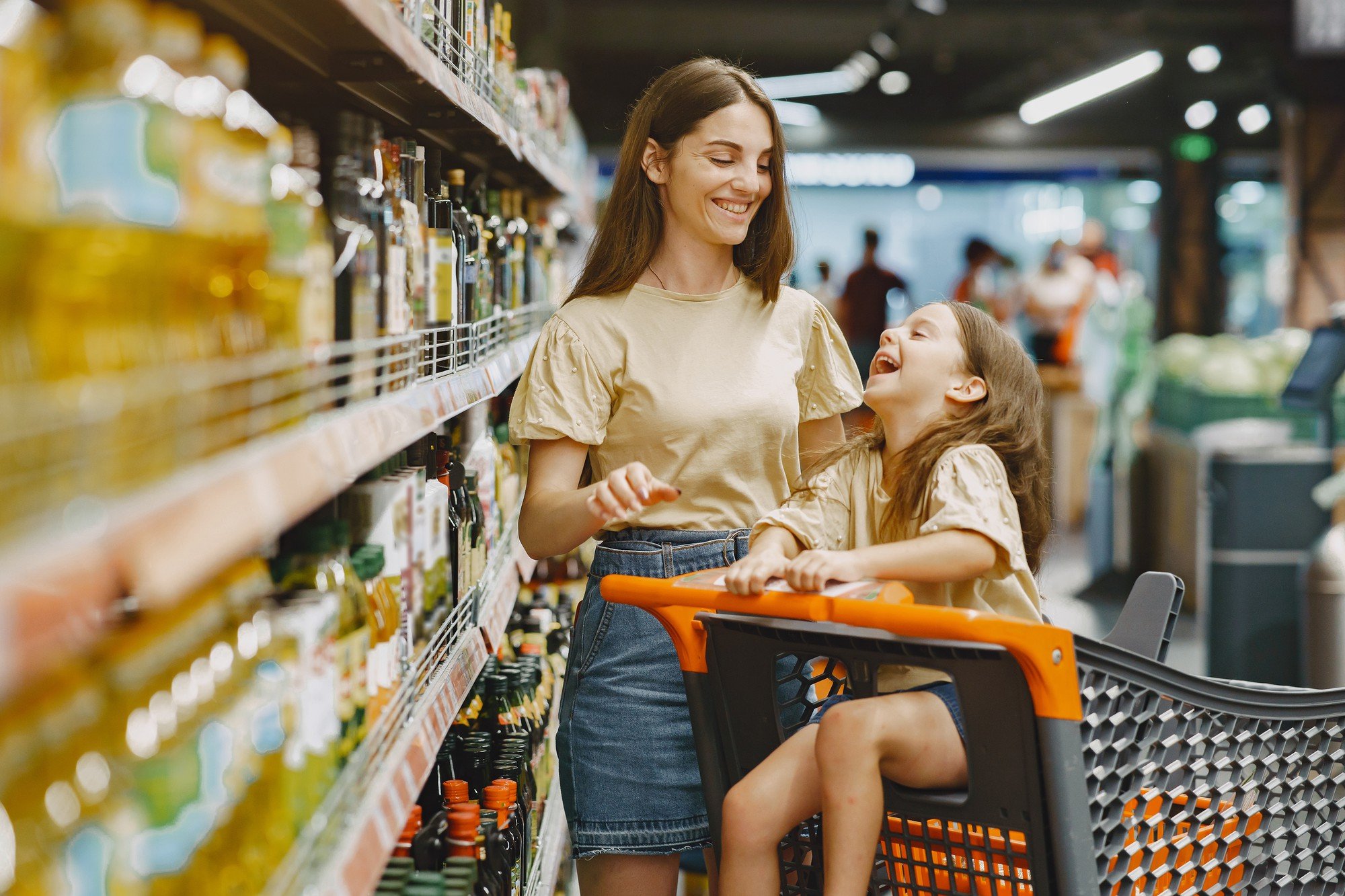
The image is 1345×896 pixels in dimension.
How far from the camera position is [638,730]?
198 centimetres

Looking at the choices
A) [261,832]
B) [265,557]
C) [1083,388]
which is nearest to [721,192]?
[265,557]

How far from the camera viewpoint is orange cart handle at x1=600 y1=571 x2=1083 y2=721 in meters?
1.44

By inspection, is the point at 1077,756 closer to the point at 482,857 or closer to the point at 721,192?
the point at 482,857

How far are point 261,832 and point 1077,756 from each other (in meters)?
0.87

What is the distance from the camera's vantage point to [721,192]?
2.09 meters

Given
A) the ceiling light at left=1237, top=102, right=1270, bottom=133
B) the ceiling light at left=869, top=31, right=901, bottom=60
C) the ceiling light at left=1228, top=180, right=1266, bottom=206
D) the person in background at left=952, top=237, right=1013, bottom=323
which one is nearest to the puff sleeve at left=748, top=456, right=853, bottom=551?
the person in background at left=952, top=237, right=1013, bottom=323

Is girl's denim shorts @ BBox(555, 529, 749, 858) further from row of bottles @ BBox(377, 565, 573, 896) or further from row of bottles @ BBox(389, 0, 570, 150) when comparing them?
row of bottles @ BBox(389, 0, 570, 150)

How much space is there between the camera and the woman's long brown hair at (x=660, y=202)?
82.4 inches

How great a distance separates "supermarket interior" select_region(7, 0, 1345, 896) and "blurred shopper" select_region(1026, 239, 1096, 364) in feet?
19.7

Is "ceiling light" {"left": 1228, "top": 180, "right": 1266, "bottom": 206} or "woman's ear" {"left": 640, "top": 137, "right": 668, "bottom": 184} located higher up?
"ceiling light" {"left": 1228, "top": 180, "right": 1266, "bottom": 206}

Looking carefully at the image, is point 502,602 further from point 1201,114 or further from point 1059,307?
point 1201,114

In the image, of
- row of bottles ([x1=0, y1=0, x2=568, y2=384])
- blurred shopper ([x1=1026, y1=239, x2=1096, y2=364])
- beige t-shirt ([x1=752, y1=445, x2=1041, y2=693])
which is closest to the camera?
row of bottles ([x1=0, y1=0, x2=568, y2=384])

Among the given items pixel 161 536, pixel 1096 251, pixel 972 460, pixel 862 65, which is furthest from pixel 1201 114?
pixel 161 536

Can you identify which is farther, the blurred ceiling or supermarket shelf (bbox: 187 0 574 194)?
the blurred ceiling
